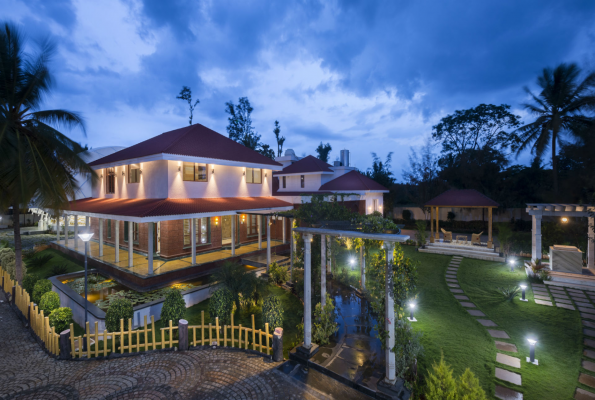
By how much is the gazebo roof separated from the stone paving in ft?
61.0

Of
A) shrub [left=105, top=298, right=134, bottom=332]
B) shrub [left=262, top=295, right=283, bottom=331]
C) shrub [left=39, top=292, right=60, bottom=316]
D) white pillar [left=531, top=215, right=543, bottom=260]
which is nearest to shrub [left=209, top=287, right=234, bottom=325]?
shrub [left=262, top=295, right=283, bottom=331]

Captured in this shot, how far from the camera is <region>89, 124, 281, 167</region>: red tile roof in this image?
50.7ft

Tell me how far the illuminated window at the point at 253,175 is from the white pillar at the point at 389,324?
15.3 meters

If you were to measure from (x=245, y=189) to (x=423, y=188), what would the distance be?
71.9ft

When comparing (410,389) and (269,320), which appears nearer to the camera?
(410,389)

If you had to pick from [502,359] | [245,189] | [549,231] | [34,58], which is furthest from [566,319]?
[34,58]

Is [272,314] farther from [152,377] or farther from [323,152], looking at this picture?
[323,152]

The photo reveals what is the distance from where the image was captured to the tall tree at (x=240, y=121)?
4044 cm

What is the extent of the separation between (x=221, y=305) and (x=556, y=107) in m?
29.9

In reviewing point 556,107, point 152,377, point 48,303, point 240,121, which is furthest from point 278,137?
point 152,377

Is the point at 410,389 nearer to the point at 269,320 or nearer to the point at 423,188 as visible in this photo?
the point at 269,320

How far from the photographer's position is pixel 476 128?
3653 centimetres

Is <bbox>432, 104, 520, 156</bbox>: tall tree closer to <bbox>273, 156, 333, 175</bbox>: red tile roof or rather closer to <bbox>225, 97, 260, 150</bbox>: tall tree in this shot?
<bbox>273, 156, 333, 175</bbox>: red tile roof

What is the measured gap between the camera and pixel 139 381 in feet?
19.8
